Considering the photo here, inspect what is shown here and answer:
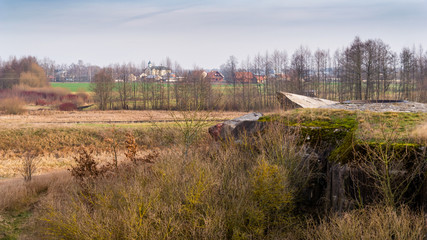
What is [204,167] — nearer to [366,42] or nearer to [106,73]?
[366,42]

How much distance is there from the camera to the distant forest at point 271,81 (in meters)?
46.4

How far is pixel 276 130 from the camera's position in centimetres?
1183

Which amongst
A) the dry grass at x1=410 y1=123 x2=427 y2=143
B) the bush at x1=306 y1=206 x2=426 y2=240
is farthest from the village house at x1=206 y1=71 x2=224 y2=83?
the bush at x1=306 y1=206 x2=426 y2=240

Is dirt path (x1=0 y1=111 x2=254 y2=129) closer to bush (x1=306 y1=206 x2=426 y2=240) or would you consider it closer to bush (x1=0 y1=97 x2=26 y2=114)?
bush (x1=0 y1=97 x2=26 y2=114)

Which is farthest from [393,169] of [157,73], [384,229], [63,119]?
[157,73]

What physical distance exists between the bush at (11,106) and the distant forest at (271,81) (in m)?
11.4

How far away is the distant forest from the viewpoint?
46.4 metres

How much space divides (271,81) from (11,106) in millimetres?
41209

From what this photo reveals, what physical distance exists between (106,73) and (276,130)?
185 feet

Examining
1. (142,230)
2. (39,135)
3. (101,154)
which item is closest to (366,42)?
(101,154)

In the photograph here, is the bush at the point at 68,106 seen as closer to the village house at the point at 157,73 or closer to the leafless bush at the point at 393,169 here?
the village house at the point at 157,73

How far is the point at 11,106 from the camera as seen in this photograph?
5284 cm

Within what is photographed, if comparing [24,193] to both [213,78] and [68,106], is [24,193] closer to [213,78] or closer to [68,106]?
[68,106]

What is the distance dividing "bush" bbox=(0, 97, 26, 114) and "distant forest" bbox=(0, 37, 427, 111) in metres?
11.4
